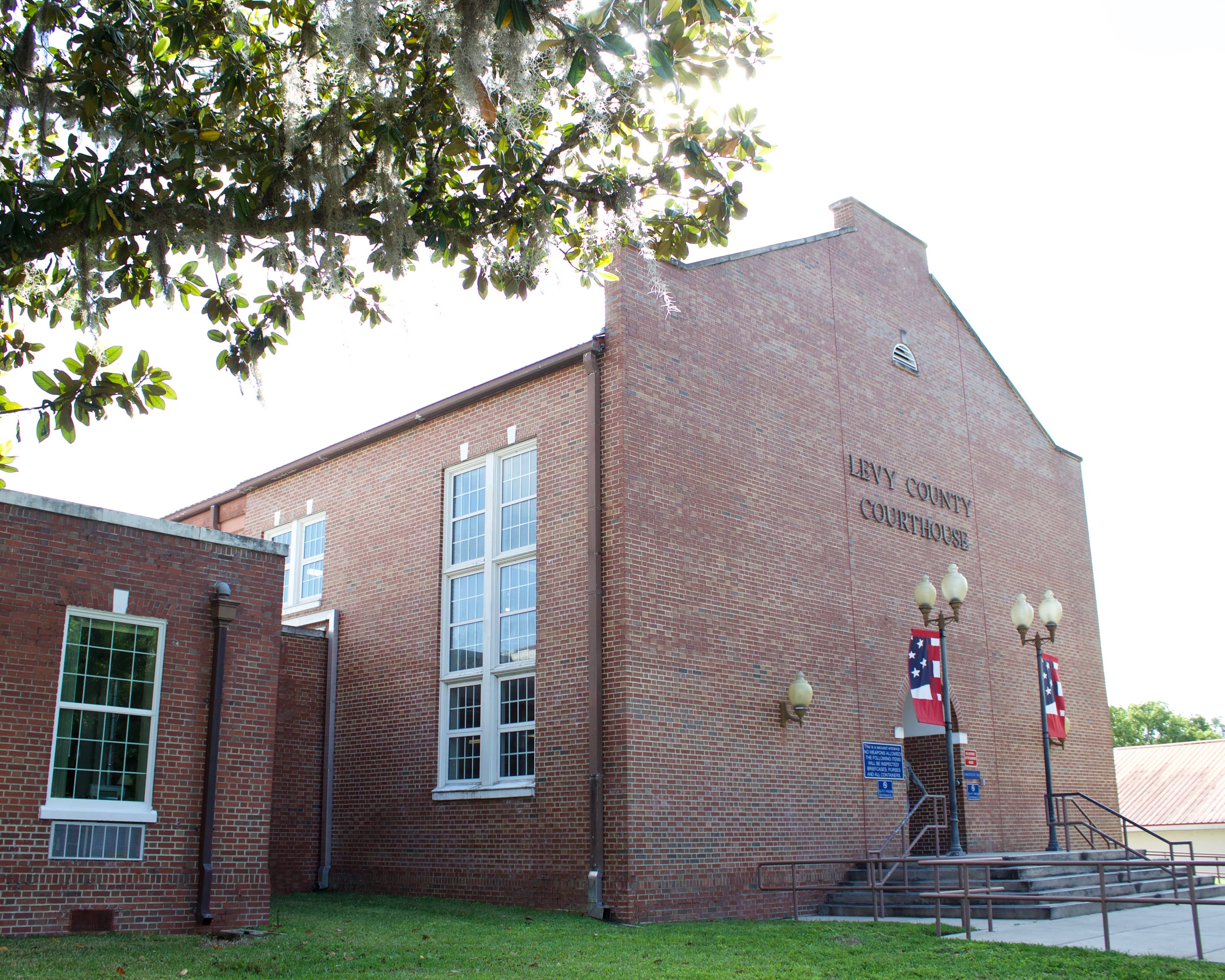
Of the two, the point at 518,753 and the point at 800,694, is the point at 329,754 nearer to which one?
the point at 518,753

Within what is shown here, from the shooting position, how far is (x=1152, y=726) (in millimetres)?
77938

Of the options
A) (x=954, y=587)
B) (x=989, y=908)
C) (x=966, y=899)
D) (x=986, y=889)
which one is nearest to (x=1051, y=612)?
(x=954, y=587)

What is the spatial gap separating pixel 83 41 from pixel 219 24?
3.40ft

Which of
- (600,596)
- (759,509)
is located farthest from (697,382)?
(600,596)

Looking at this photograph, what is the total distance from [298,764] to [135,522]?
23.0ft

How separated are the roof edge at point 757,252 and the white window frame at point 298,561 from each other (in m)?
7.96

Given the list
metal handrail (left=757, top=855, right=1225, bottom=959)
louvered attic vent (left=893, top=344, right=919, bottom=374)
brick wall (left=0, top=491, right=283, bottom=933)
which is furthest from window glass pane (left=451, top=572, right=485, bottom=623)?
louvered attic vent (left=893, top=344, right=919, bottom=374)

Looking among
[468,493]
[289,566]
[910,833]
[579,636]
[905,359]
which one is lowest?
[910,833]

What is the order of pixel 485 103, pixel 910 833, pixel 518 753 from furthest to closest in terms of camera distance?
pixel 910 833 → pixel 518 753 → pixel 485 103

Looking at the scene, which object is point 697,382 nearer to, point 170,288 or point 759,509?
point 759,509

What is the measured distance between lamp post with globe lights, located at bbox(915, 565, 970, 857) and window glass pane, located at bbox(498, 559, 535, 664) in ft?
17.6

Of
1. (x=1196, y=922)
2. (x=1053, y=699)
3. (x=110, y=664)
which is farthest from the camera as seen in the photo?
(x=1053, y=699)

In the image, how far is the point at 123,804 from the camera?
11.4 metres

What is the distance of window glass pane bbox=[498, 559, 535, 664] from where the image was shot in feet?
51.9
